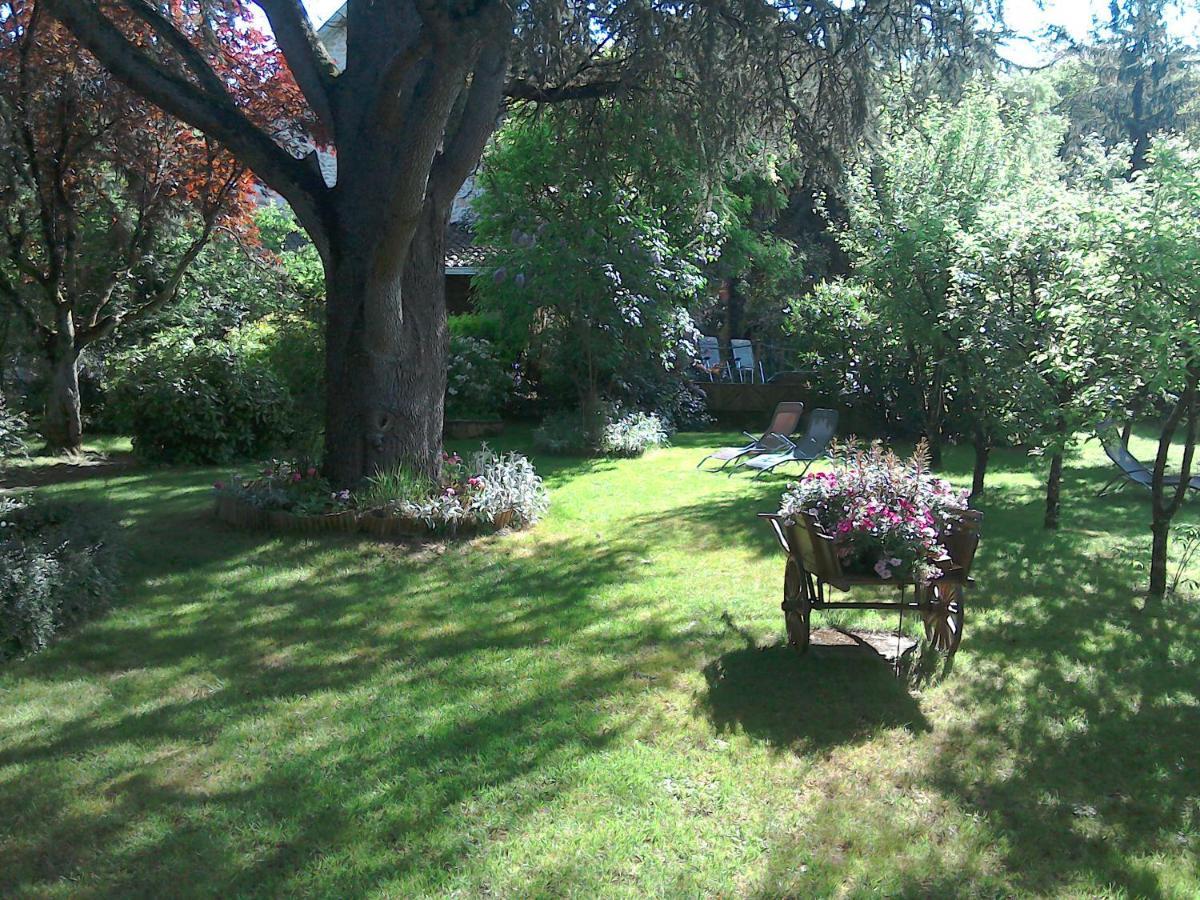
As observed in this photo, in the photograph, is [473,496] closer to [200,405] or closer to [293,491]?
[293,491]

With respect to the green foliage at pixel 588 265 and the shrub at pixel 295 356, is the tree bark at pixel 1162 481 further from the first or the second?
the shrub at pixel 295 356

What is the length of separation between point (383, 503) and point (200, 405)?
16.3ft

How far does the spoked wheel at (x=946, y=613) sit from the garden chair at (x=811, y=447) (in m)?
6.13

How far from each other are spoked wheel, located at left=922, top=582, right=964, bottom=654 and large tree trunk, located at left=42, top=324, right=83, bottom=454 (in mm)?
11095

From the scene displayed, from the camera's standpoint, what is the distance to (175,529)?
27.0ft

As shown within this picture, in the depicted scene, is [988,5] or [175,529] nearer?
[988,5]

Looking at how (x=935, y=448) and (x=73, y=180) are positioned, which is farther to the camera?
(x=73, y=180)

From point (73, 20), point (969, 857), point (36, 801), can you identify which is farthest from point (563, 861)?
point (73, 20)

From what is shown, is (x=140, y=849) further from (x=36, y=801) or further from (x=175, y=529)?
(x=175, y=529)

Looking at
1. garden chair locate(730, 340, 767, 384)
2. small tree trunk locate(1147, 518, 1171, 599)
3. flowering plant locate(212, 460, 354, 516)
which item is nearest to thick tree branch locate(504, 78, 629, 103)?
flowering plant locate(212, 460, 354, 516)

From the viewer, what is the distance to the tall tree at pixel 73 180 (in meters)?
10.5

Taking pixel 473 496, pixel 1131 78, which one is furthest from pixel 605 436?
pixel 1131 78

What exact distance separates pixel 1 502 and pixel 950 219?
325 inches

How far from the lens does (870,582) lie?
15.4 ft
